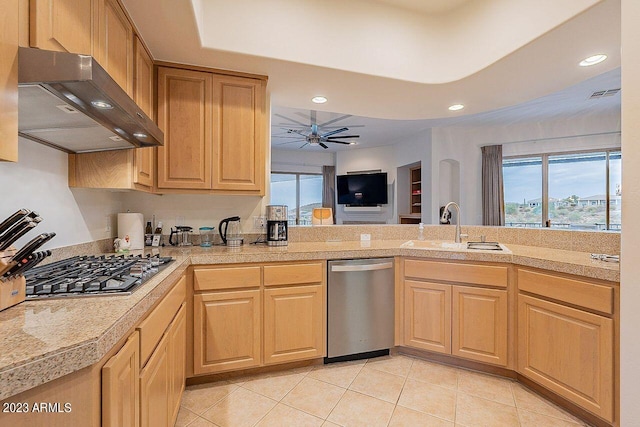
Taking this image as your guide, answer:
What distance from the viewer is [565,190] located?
17.7ft

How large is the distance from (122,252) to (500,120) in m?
5.61

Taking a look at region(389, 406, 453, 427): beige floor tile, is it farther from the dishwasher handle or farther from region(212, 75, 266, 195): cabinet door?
region(212, 75, 266, 195): cabinet door

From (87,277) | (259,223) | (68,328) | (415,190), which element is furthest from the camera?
(415,190)

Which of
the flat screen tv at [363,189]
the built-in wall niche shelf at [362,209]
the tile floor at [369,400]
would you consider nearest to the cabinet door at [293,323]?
the tile floor at [369,400]

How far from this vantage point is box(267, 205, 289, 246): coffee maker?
2.60m

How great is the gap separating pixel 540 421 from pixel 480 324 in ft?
2.08

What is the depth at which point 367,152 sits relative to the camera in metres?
7.29

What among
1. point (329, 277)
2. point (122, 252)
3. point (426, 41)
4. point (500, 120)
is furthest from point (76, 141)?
point (500, 120)

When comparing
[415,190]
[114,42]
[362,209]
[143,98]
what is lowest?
[362,209]

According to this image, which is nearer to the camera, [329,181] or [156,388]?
[156,388]

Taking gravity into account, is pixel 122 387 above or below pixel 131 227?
below

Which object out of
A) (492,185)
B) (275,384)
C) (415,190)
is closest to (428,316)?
(275,384)

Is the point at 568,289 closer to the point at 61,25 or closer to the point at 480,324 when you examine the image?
the point at 480,324

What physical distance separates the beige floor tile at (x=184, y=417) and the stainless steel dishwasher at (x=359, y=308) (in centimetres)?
99
